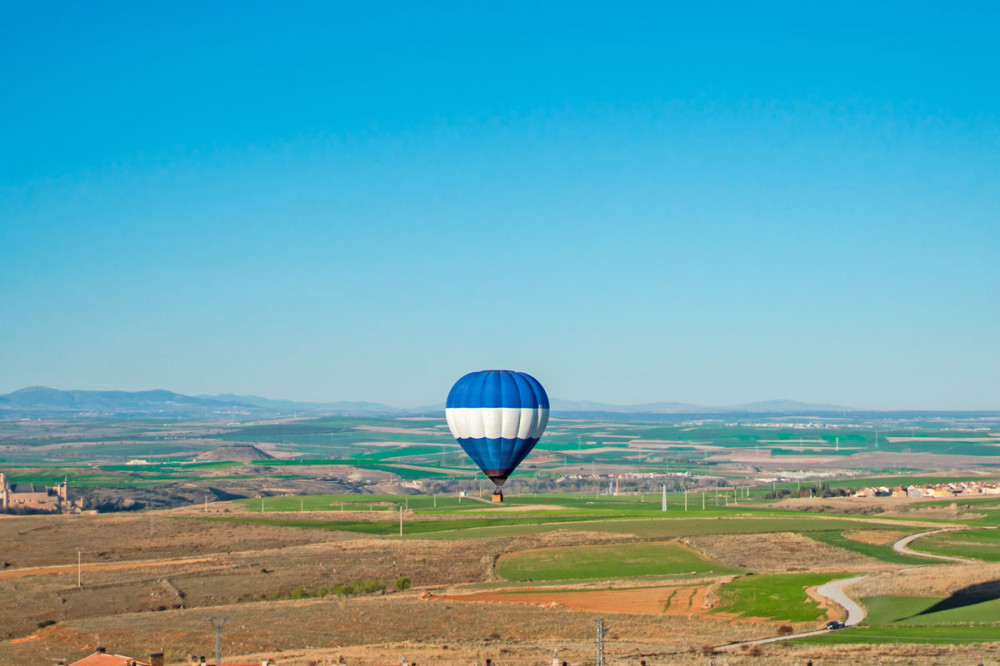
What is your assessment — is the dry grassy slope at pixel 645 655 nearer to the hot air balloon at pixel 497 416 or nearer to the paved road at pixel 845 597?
the hot air balloon at pixel 497 416

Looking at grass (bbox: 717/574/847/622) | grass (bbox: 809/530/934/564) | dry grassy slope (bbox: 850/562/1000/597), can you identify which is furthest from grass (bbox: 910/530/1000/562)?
grass (bbox: 717/574/847/622)

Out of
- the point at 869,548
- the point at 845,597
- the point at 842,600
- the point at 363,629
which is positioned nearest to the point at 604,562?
the point at 869,548

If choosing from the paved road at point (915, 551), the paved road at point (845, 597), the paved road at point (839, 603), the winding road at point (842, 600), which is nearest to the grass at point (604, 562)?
the paved road at point (845, 597)

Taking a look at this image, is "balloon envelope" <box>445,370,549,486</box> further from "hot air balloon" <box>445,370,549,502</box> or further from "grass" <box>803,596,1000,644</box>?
"grass" <box>803,596,1000,644</box>

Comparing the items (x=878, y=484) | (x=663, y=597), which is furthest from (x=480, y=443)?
(x=878, y=484)

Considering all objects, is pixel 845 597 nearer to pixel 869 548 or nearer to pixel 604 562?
pixel 604 562

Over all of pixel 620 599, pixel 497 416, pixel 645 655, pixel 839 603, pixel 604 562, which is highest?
pixel 497 416

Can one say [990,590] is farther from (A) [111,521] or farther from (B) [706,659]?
(A) [111,521]
